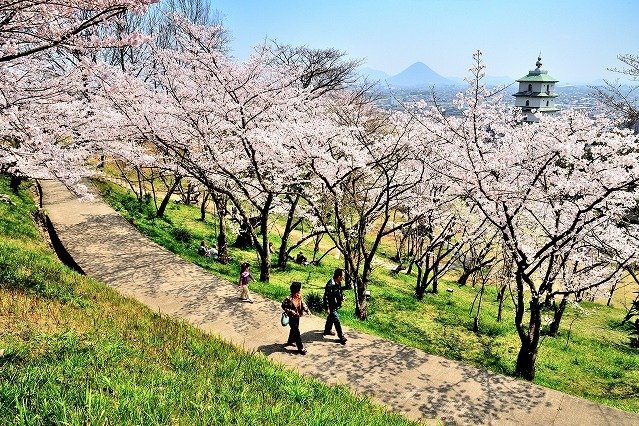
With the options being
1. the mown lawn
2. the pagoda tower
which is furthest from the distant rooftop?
the mown lawn

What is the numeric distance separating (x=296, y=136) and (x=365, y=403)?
309 inches

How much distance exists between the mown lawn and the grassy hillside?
5425mm

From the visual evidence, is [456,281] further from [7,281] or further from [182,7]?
[182,7]

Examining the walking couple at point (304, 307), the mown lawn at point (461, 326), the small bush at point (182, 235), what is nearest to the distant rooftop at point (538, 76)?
the mown lawn at point (461, 326)

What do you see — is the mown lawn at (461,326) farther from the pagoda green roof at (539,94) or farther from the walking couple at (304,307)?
the pagoda green roof at (539,94)

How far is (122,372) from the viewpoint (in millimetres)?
4949

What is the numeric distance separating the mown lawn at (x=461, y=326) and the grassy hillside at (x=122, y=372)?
543 centimetres

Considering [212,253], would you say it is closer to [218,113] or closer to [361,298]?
[218,113]

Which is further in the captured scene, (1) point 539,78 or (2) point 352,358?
(1) point 539,78

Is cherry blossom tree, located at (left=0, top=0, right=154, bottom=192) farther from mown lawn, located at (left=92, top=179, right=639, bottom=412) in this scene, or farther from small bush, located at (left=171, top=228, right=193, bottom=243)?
mown lawn, located at (left=92, top=179, right=639, bottom=412)

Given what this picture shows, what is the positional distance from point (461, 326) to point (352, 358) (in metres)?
7.25

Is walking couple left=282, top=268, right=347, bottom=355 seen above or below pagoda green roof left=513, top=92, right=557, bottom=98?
below

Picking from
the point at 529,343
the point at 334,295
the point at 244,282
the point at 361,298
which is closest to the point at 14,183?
the point at 244,282

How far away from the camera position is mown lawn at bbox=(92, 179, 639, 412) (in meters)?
11.7
